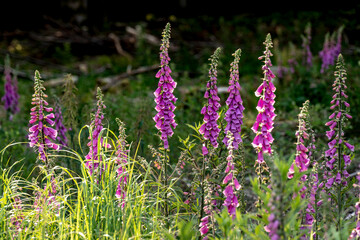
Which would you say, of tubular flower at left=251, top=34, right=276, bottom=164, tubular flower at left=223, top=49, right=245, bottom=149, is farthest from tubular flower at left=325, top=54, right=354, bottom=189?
tubular flower at left=223, top=49, right=245, bottom=149

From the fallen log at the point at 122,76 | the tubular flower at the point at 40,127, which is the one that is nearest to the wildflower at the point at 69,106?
the tubular flower at the point at 40,127

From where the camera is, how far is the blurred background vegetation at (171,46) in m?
7.69

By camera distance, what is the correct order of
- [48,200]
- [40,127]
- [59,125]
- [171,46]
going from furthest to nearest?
[171,46]
[59,125]
[40,127]
[48,200]

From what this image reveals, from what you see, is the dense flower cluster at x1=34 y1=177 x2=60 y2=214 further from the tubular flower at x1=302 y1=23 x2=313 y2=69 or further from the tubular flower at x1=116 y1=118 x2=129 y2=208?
the tubular flower at x1=302 y1=23 x2=313 y2=69

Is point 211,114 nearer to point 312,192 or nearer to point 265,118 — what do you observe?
point 265,118

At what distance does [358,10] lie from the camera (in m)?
11.2

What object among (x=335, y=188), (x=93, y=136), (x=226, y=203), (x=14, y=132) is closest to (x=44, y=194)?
(x=93, y=136)

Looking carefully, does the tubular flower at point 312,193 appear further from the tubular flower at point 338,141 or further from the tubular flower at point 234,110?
the tubular flower at point 234,110

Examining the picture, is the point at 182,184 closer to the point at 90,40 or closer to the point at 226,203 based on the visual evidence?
the point at 226,203

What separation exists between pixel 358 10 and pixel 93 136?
9303mm

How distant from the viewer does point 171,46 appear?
39.4 ft

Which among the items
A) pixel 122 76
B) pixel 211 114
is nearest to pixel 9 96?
pixel 122 76

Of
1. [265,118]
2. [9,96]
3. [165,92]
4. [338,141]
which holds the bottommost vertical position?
[338,141]

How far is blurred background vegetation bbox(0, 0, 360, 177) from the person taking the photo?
7691 millimetres
